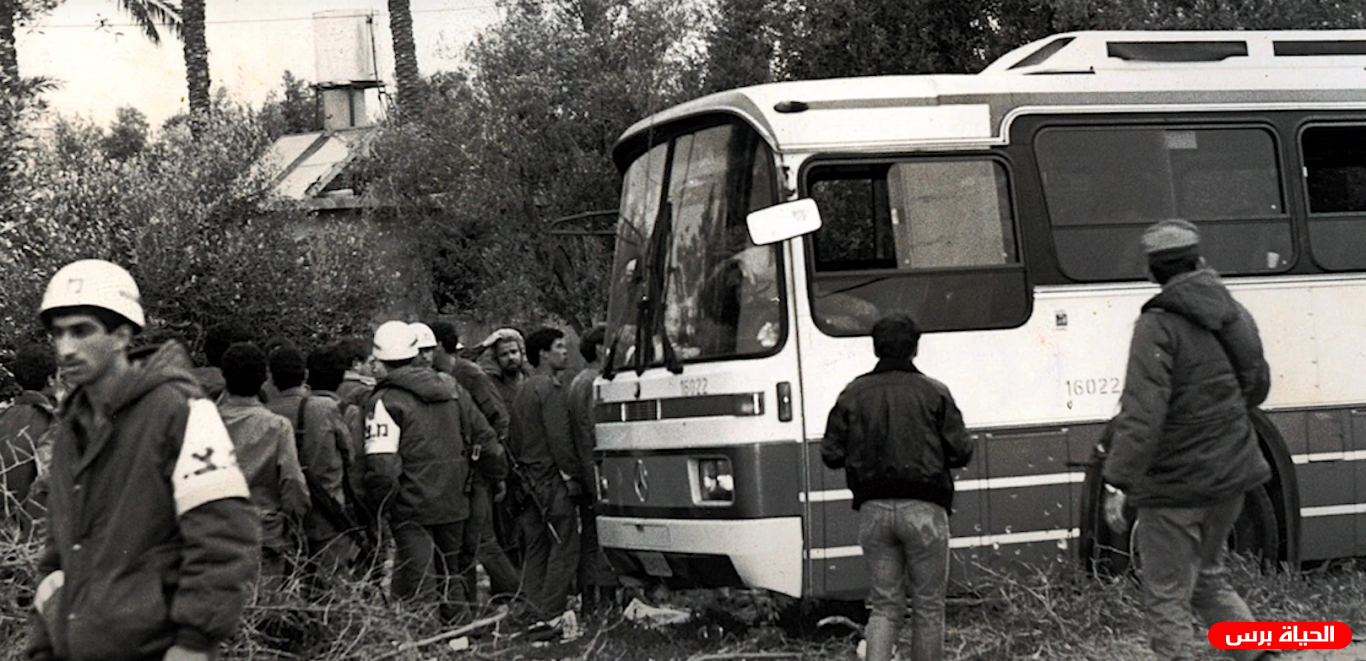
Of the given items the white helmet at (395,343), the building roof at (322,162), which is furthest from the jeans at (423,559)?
the building roof at (322,162)

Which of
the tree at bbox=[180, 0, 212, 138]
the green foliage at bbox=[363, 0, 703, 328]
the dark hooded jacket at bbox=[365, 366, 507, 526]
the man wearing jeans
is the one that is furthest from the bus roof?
the tree at bbox=[180, 0, 212, 138]

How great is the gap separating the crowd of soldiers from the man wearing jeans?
8.37 feet

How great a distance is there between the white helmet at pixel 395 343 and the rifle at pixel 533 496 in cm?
159

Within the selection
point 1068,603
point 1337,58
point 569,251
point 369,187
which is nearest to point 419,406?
point 1068,603

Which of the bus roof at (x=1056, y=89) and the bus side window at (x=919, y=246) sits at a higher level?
the bus roof at (x=1056, y=89)

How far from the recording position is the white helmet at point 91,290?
4.71 metres

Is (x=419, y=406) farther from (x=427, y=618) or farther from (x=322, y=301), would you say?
(x=322, y=301)

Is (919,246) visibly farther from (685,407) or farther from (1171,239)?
(1171,239)

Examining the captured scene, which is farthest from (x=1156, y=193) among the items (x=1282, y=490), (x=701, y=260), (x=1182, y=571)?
(x=1182, y=571)

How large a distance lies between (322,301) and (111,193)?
12.4 ft

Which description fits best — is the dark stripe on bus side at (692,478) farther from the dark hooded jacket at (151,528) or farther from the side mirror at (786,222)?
the dark hooded jacket at (151,528)

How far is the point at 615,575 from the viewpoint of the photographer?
12078 millimetres

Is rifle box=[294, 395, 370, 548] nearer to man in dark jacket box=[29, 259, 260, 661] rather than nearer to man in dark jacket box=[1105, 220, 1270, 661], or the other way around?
man in dark jacket box=[1105, 220, 1270, 661]

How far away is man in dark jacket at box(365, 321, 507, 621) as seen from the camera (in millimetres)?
10464
